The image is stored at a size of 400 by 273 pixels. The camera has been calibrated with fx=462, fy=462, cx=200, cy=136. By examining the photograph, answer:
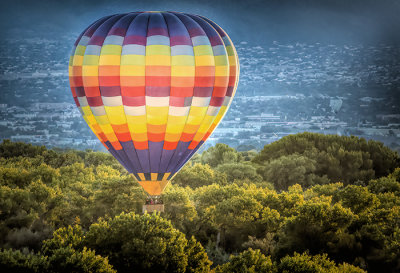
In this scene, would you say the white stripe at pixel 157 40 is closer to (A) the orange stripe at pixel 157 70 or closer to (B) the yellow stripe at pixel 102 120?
(A) the orange stripe at pixel 157 70

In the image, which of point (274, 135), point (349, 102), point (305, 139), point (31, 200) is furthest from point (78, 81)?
point (349, 102)

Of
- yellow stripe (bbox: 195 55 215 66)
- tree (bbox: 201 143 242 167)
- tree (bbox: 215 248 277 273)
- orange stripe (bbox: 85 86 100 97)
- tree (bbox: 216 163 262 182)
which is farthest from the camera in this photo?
tree (bbox: 201 143 242 167)

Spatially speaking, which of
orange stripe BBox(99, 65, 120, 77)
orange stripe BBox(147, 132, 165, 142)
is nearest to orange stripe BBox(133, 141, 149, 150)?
orange stripe BBox(147, 132, 165, 142)

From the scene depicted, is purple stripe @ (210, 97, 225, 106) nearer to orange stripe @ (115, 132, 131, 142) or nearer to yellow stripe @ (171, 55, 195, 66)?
yellow stripe @ (171, 55, 195, 66)

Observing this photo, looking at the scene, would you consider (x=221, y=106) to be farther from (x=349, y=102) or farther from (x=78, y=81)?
(x=349, y=102)

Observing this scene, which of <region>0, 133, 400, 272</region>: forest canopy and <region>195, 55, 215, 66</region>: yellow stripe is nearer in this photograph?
<region>0, 133, 400, 272</region>: forest canopy

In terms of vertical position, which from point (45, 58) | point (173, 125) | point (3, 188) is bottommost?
point (3, 188)
